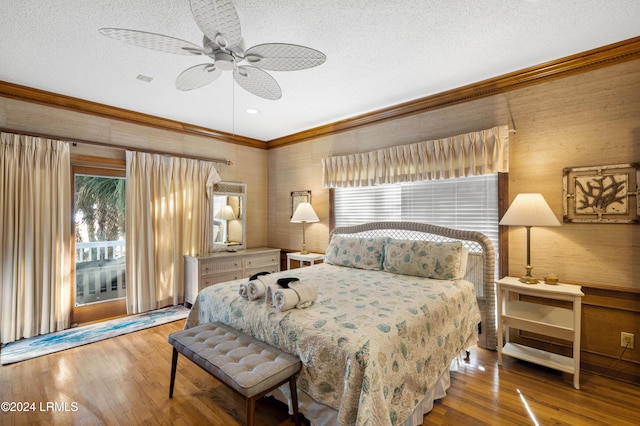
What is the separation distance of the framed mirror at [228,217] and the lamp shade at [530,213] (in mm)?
3881

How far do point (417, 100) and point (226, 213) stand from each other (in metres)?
3.34

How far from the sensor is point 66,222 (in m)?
3.40

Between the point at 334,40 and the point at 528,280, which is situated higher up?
the point at 334,40

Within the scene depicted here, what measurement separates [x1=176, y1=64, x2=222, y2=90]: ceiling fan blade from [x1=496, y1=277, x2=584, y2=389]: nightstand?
2950mm

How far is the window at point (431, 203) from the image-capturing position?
10.1 feet

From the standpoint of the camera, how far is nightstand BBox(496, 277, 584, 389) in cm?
228

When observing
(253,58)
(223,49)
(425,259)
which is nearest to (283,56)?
(253,58)

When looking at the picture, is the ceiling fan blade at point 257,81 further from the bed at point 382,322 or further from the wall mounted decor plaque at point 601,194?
the wall mounted decor plaque at point 601,194

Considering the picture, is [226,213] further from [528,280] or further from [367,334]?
[528,280]

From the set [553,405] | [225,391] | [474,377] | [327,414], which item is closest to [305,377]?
[327,414]

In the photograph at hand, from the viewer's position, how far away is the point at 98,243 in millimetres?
3758

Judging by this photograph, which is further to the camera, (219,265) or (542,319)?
(219,265)

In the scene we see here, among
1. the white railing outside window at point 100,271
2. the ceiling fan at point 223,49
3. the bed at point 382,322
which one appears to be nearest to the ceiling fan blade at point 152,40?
the ceiling fan at point 223,49

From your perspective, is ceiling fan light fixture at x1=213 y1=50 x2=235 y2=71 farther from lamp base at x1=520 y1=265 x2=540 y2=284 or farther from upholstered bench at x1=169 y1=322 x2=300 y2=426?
lamp base at x1=520 y1=265 x2=540 y2=284
